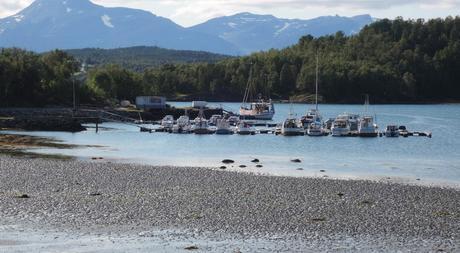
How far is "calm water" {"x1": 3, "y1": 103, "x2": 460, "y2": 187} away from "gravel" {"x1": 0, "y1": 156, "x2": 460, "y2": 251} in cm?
719

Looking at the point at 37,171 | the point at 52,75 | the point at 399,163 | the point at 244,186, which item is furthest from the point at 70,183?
the point at 52,75

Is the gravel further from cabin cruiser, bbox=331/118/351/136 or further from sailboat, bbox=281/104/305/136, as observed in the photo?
sailboat, bbox=281/104/305/136

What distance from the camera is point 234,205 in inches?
1134

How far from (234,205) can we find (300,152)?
104ft

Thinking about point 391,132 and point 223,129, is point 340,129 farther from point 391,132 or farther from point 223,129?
point 223,129

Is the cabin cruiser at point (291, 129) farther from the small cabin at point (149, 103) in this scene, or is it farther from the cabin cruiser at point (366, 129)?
the small cabin at point (149, 103)

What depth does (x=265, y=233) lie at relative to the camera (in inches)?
949

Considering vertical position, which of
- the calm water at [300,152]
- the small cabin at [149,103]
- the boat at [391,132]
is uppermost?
the small cabin at [149,103]

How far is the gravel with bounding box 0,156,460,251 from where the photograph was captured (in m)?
24.6

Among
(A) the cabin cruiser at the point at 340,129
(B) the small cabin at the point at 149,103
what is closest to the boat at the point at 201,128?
(A) the cabin cruiser at the point at 340,129

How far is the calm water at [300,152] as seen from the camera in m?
45.3

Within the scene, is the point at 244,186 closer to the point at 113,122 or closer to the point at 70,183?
the point at 70,183

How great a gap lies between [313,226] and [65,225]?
776 cm

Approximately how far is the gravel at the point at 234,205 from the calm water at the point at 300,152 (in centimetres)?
719
